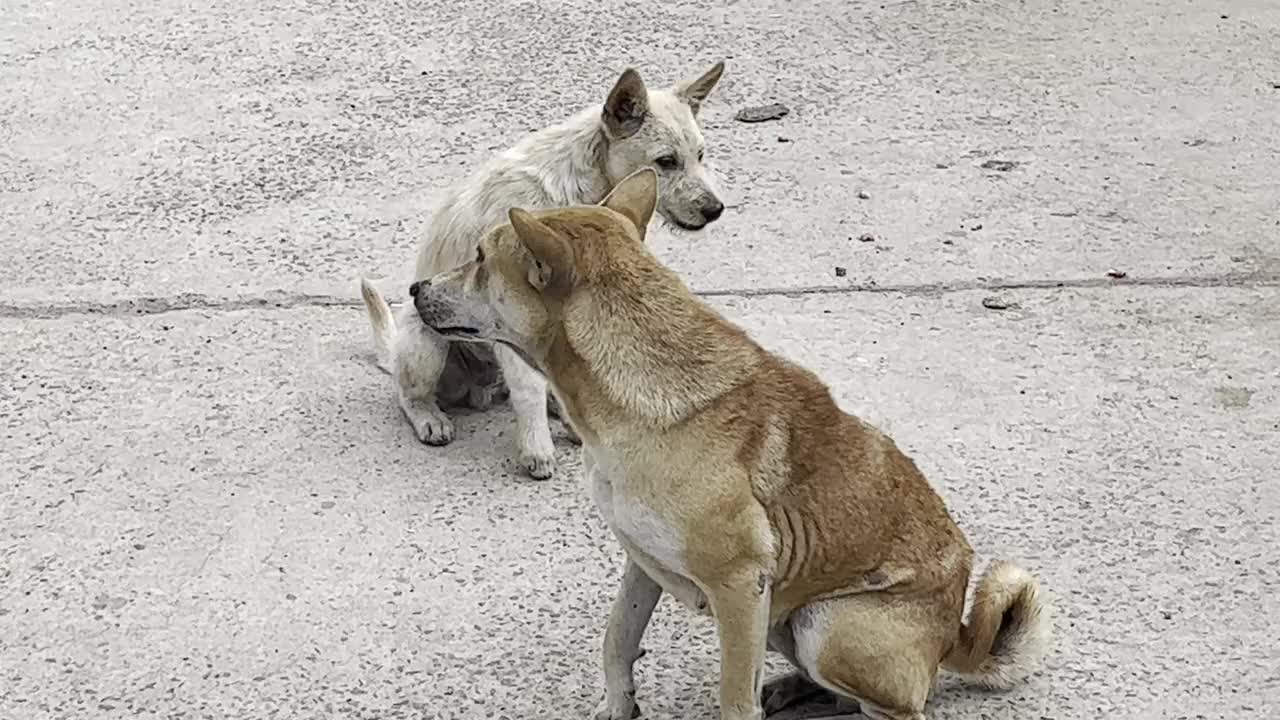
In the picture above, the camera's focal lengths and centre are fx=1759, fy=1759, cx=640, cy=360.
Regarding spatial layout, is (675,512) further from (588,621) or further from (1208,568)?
(1208,568)

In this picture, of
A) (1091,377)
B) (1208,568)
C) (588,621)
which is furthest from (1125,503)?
(588,621)

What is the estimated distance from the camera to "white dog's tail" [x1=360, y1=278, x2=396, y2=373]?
5.25m

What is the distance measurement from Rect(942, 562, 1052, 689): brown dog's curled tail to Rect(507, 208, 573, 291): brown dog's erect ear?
1147mm

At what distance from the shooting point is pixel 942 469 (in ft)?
15.8

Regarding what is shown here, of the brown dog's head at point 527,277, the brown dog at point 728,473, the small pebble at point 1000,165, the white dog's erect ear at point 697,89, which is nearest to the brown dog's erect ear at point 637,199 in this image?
the brown dog's head at point 527,277

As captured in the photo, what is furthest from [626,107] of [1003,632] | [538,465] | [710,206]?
[1003,632]

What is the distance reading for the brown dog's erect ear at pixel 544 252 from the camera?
3.39m

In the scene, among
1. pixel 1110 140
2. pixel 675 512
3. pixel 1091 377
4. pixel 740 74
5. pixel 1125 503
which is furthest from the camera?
pixel 740 74

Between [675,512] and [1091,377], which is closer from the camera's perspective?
[675,512]

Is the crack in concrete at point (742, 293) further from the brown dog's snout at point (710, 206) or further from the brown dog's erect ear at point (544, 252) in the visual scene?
the brown dog's erect ear at point (544, 252)

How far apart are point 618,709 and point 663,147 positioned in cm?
186

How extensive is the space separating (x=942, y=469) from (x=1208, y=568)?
769 millimetres

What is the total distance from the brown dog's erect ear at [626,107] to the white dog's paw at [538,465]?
0.95 m

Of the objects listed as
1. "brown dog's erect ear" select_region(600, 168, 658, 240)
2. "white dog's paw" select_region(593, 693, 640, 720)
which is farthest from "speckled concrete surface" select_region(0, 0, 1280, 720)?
"brown dog's erect ear" select_region(600, 168, 658, 240)
